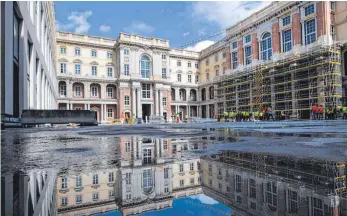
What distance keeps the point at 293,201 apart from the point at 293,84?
1120 inches

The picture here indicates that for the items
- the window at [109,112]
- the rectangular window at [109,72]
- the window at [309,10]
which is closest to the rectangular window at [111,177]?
the window at [309,10]

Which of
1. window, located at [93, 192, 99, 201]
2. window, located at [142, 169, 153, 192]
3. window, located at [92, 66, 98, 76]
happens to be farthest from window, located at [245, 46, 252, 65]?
window, located at [93, 192, 99, 201]

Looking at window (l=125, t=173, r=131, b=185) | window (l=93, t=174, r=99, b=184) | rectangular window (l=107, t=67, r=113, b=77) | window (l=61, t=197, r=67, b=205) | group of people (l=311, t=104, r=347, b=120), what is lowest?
window (l=61, t=197, r=67, b=205)

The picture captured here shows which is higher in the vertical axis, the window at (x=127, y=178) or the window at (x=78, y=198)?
the window at (x=127, y=178)

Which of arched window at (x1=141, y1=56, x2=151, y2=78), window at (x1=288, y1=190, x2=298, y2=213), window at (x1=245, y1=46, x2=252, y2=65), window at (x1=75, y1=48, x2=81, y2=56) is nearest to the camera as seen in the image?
window at (x1=288, y1=190, x2=298, y2=213)

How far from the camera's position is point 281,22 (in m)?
29.6

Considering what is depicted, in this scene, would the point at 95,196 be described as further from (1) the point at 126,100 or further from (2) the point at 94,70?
(2) the point at 94,70

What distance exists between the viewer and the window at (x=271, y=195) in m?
1.05

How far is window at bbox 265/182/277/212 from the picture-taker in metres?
1.05

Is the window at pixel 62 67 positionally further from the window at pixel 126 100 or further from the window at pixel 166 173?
the window at pixel 166 173

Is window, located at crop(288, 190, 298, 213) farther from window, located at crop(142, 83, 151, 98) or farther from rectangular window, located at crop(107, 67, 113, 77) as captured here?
Answer: rectangular window, located at crop(107, 67, 113, 77)

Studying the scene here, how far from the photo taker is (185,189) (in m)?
1.39

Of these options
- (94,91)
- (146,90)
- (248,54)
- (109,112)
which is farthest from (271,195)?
(94,91)

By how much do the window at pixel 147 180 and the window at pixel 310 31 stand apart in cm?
2915
